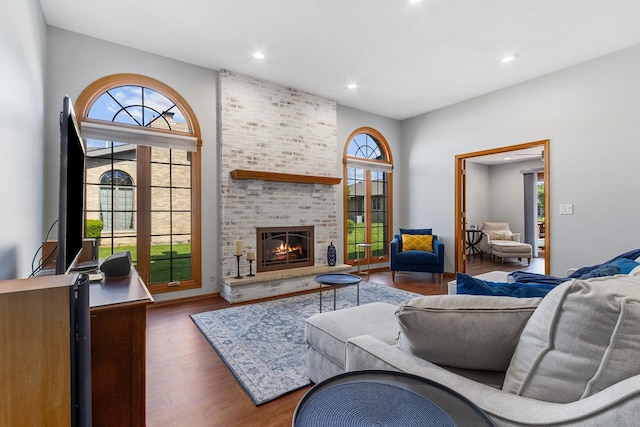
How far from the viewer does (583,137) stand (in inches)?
147

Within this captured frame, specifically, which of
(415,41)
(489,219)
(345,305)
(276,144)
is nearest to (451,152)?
(415,41)

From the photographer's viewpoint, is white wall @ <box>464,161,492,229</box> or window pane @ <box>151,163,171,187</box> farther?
white wall @ <box>464,161,492,229</box>

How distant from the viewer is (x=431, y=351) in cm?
102

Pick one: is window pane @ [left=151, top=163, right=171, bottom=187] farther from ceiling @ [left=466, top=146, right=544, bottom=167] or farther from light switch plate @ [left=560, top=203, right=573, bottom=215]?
ceiling @ [left=466, top=146, right=544, bottom=167]

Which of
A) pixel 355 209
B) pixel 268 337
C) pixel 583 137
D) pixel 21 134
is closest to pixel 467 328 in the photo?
pixel 268 337

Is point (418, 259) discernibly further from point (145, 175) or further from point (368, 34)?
point (145, 175)

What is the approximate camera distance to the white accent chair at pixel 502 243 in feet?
21.7

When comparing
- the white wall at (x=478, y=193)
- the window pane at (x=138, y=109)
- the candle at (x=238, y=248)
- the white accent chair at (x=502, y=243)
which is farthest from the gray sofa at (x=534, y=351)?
the white wall at (x=478, y=193)

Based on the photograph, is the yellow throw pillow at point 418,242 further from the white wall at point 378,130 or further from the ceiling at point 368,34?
the ceiling at point 368,34

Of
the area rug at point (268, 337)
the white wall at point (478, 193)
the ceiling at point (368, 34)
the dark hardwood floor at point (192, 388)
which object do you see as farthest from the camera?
the white wall at point (478, 193)

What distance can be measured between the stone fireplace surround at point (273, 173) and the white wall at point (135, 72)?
0.15 meters

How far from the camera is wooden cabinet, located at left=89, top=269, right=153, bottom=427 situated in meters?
1.35

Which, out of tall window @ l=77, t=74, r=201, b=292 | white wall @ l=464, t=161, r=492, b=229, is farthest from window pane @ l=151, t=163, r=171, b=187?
white wall @ l=464, t=161, r=492, b=229

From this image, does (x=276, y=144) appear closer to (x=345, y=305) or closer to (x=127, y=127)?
(x=127, y=127)
